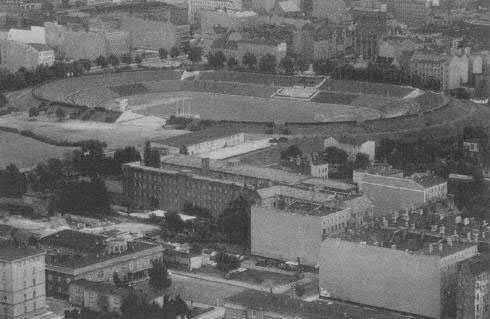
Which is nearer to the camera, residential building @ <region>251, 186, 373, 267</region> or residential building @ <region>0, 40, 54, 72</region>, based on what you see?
residential building @ <region>251, 186, 373, 267</region>

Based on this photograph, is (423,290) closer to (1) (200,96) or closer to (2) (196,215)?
(2) (196,215)

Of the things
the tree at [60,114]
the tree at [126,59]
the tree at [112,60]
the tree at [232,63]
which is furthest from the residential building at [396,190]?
the tree at [126,59]

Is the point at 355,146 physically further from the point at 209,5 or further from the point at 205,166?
the point at 209,5

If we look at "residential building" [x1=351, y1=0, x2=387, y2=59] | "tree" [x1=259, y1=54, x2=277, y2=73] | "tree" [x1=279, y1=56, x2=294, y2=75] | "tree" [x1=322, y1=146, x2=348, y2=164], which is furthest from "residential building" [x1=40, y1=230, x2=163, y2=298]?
"residential building" [x1=351, y1=0, x2=387, y2=59]

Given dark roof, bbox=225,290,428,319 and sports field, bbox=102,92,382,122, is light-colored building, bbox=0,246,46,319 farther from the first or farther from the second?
sports field, bbox=102,92,382,122

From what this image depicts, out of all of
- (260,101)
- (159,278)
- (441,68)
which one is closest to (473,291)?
(159,278)

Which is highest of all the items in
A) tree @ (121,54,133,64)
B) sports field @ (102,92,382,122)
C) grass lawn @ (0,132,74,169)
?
tree @ (121,54,133,64)

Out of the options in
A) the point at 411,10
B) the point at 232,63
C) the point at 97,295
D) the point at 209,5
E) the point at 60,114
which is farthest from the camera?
the point at 209,5
